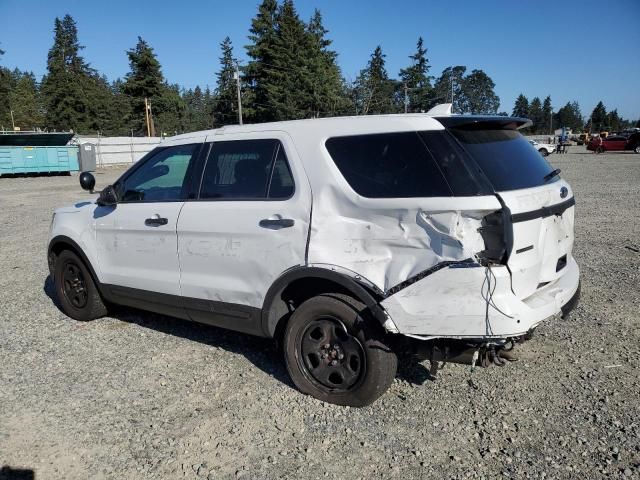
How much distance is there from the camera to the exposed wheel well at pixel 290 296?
131 inches

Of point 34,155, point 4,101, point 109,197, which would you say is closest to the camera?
point 109,197

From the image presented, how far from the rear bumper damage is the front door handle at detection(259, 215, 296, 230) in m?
0.86

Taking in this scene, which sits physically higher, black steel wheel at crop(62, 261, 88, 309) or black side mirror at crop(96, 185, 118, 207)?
black side mirror at crop(96, 185, 118, 207)

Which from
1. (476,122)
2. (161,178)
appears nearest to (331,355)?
(476,122)

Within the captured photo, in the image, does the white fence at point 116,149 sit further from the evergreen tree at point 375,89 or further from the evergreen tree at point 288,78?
the evergreen tree at point 375,89

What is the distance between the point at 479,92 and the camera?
425 ft

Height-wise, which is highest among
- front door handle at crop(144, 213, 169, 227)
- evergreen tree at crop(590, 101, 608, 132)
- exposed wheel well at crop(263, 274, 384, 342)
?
evergreen tree at crop(590, 101, 608, 132)

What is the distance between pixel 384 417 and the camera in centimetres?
327

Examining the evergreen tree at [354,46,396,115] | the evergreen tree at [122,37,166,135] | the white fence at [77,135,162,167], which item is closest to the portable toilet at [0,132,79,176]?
the white fence at [77,135,162,167]

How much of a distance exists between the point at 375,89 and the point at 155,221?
8905cm

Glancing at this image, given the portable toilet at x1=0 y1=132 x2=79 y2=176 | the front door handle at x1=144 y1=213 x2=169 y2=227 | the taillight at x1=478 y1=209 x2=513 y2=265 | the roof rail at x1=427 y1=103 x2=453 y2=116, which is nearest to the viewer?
the taillight at x1=478 y1=209 x2=513 y2=265

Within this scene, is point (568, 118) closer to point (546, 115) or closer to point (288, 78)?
point (546, 115)

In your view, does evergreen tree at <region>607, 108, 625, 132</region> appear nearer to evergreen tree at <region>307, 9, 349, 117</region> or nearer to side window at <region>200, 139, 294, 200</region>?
evergreen tree at <region>307, 9, 349, 117</region>

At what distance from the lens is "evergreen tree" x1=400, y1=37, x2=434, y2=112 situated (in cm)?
9540
